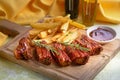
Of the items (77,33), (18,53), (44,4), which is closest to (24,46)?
(18,53)

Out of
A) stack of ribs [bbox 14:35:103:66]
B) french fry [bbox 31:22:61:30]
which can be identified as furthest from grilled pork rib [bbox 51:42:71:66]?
french fry [bbox 31:22:61:30]

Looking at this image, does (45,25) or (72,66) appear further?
→ (45,25)

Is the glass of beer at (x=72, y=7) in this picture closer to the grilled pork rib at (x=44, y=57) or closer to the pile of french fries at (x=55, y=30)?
the pile of french fries at (x=55, y=30)

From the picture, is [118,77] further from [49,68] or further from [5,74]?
[5,74]

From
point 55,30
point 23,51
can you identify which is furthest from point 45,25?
point 23,51

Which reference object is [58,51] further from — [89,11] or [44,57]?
[89,11]

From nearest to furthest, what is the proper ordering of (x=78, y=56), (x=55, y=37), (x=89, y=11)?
(x=78, y=56) → (x=55, y=37) → (x=89, y=11)

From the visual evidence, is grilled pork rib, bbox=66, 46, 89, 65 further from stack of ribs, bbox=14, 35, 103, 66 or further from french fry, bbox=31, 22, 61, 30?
french fry, bbox=31, 22, 61, 30
